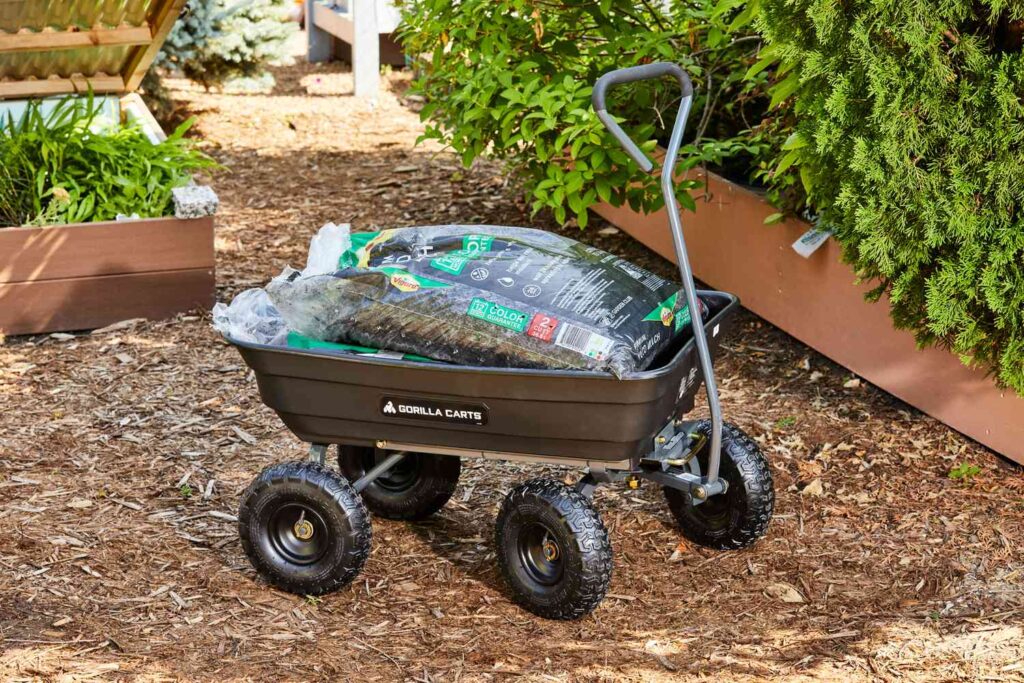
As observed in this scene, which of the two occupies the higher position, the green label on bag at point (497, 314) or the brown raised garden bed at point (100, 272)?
the green label on bag at point (497, 314)

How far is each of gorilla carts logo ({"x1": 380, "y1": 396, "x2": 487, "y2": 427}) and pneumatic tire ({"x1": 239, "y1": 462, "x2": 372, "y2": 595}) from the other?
0.29 meters

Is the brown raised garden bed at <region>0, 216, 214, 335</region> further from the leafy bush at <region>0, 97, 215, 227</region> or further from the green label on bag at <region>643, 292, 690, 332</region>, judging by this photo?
the green label on bag at <region>643, 292, 690, 332</region>

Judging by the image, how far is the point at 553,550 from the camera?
2941mm

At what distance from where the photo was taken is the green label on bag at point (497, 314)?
2.77 meters

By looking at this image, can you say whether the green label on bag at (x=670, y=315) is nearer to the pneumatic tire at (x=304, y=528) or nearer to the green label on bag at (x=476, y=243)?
the green label on bag at (x=476, y=243)

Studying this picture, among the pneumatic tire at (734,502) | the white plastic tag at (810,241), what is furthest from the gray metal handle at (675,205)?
the white plastic tag at (810,241)

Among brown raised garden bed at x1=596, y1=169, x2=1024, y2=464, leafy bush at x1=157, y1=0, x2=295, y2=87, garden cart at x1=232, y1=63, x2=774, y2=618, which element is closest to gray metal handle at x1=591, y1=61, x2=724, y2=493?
garden cart at x1=232, y1=63, x2=774, y2=618

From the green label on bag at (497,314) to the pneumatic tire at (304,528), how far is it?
602 mm

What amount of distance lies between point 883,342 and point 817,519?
92 centimetres

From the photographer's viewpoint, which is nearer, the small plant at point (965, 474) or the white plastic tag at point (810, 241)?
the small plant at point (965, 474)

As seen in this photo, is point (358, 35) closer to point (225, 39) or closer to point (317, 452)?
point (225, 39)

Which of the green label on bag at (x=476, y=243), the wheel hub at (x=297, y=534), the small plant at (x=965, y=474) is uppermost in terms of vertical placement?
the green label on bag at (x=476, y=243)

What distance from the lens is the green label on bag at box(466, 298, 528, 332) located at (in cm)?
277

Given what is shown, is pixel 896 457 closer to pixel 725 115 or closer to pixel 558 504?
pixel 558 504
